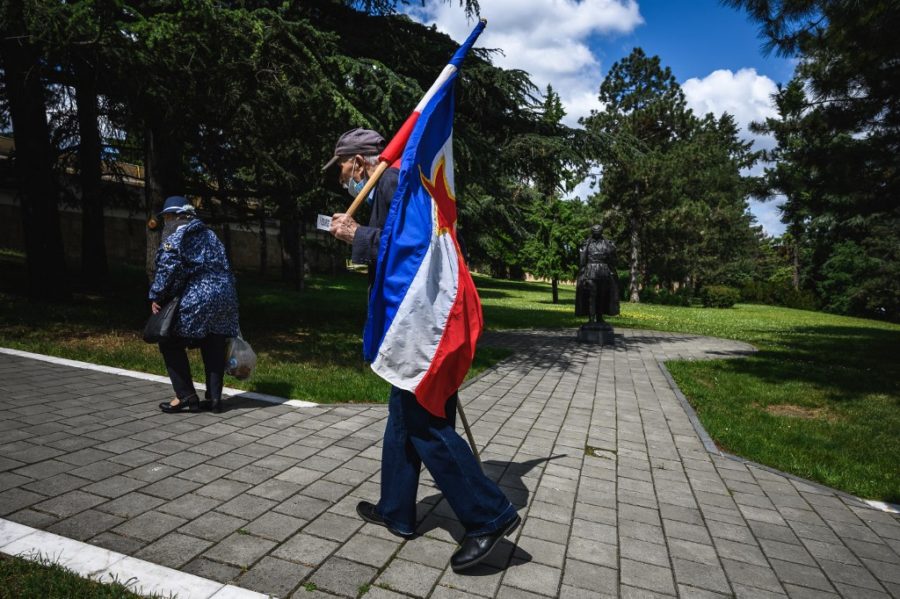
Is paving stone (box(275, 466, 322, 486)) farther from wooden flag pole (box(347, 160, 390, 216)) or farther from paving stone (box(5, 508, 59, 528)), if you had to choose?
wooden flag pole (box(347, 160, 390, 216))

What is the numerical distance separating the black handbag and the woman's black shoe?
62 centimetres

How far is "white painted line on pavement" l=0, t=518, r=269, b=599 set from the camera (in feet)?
7.61

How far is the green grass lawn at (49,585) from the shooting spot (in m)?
2.23

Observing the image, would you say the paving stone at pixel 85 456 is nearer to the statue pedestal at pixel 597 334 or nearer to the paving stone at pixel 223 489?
the paving stone at pixel 223 489

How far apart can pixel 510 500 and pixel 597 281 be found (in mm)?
9147

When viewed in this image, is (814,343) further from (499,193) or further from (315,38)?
(315,38)

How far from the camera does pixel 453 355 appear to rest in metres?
2.62

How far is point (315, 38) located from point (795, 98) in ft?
30.7

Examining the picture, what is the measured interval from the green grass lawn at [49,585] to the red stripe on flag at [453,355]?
4.73 feet

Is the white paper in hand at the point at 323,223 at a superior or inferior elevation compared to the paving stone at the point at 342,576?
superior

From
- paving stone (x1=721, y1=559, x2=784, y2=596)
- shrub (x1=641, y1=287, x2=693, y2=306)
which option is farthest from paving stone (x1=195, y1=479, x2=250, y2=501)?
shrub (x1=641, y1=287, x2=693, y2=306)

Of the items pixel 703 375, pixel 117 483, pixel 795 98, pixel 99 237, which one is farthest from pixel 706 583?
pixel 99 237

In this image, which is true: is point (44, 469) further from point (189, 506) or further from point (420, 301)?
point (420, 301)

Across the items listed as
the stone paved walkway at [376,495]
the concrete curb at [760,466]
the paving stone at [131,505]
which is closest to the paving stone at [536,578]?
the stone paved walkway at [376,495]
